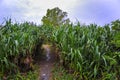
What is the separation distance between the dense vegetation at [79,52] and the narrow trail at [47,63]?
47 centimetres

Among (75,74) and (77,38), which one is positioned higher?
(77,38)

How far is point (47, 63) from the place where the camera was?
9.80 m

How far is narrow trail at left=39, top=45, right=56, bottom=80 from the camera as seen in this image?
8.46 meters

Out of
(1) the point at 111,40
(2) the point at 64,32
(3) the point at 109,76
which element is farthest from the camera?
(2) the point at 64,32

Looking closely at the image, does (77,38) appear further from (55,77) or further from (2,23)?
(2,23)

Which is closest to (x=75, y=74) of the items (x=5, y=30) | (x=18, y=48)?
(x=18, y=48)

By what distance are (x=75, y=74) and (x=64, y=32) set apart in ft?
5.61

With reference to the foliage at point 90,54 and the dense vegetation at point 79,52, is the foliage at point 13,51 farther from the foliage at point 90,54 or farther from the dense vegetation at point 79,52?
the foliage at point 90,54

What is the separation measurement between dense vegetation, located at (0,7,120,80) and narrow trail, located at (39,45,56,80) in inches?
18.7

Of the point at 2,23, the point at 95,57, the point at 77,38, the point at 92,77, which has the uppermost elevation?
the point at 2,23

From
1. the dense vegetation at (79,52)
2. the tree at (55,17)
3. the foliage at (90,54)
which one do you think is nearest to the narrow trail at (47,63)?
the dense vegetation at (79,52)

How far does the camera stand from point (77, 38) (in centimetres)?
829

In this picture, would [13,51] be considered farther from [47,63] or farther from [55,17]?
[55,17]

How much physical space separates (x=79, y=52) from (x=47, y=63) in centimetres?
247
